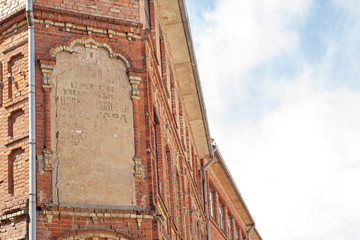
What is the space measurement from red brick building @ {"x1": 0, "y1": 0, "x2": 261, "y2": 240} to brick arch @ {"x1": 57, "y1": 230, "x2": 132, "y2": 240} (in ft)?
0.07

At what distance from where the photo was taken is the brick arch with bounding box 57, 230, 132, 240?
48.7ft

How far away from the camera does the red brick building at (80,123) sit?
49.6 ft

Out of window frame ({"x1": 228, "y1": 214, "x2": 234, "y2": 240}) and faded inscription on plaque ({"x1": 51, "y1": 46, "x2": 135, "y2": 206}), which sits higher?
window frame ({"x1": 228, "y1": 214, "x2": 234, "y2": 240})

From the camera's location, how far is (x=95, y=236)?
1507 cm

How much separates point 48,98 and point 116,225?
308 cm

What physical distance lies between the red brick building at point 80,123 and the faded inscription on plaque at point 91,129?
2 cm

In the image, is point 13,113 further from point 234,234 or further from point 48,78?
point 234,234

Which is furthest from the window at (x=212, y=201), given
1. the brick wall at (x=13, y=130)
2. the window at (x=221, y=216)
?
the brick wall at (x=13, y=130)

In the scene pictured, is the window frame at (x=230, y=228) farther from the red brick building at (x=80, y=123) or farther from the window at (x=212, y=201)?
the red brick building at (x=80, y=123)

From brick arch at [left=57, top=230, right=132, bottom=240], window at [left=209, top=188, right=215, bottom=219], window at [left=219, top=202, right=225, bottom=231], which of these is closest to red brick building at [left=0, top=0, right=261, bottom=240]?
brick arch at [left=57, top=230, right=132, bottom=240]

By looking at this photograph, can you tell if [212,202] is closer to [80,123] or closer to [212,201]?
[212,201]

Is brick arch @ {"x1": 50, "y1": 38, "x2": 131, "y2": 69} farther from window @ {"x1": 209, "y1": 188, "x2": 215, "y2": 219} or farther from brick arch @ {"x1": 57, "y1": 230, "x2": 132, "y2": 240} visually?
window @ {"x1": 209, "y1": 188, "x2": 215, "y2": 219}

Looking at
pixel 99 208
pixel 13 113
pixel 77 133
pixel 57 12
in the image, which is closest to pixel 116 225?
pixel 99 208

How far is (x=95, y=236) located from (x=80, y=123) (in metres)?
2.51
